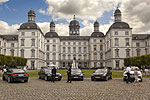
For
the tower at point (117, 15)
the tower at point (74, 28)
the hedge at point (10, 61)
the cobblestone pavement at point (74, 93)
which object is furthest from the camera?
the tower at point (74, 28)

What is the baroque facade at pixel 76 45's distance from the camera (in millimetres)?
55906

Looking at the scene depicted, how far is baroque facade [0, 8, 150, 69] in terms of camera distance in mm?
55906

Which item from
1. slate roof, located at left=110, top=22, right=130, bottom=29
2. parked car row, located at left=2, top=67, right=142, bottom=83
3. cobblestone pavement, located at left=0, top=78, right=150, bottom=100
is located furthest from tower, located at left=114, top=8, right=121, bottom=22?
cobblestone pavement, located at left=0, top=78, right=150, bottom=100

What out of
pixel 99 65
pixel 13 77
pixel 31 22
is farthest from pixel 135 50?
pixel 13 77

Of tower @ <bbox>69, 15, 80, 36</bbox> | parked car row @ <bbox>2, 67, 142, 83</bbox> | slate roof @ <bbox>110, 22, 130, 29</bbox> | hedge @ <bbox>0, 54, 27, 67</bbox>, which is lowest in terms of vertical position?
parked car row @ <bbox>2, 67, 142, 83</bbox>

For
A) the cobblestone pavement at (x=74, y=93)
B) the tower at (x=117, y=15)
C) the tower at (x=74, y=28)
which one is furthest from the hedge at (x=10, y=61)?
the tower at (x=74, y=28)

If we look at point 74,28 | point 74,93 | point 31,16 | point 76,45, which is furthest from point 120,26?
point 74,93

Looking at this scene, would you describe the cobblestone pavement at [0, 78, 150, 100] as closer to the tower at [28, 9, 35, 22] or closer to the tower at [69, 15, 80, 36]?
the tower at [28, 9, 35, 22]

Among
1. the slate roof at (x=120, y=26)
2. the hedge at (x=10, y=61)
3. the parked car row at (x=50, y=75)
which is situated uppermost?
the slate roof at (x=120, y=26)

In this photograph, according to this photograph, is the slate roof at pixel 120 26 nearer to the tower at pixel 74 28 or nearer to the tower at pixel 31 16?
the tower at pixel 74 28

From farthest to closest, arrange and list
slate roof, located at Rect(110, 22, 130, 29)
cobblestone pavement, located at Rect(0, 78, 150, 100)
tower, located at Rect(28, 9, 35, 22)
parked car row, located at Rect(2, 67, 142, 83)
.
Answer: tower, located at Rect(28, 9, 35, 22) < slate roof, located at Rect(110, 22, 130, 29) < parked car row, located at Rect(2, 67, 142, 83) < cobblestone pavement, located at Rect(0, 78, 150, 100)

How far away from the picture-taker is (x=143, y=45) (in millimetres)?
61750

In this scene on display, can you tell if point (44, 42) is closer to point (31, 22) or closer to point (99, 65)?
point (31, 22)

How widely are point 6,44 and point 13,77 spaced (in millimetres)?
53120
